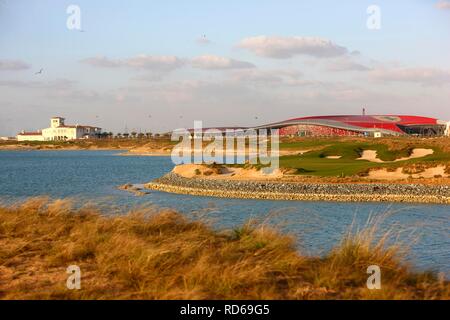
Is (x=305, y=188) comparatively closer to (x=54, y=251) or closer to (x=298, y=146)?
(x=54, y=251)

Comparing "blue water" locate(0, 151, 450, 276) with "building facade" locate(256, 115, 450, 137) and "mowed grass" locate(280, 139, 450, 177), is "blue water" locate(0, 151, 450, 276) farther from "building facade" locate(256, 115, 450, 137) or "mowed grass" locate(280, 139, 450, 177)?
"building facade" locate(256, 115, 450, 137)

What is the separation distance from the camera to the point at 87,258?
30.0ft

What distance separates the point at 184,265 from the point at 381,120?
167m

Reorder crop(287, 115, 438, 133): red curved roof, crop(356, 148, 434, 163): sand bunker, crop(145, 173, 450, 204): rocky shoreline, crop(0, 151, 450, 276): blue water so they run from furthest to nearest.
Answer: crop(287, 115, 438, 133): red curved roof < crop(356, 148, 434, 163): sand bunker < crop(145, 173, 450, 204): rocky shoreline < crop(0, 151, 450, 276): blue water

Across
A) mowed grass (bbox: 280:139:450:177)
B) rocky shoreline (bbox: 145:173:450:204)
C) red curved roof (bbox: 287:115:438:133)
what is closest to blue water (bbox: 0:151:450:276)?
rocky shoreline (bbox: 145:173:450:204)

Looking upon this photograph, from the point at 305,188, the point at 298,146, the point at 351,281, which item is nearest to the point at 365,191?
the point at 305,188

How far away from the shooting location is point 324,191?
134 feet

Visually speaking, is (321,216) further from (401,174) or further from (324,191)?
(401,174)

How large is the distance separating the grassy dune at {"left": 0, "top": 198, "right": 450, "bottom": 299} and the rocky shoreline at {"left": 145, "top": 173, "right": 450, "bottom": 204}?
95.9 feet

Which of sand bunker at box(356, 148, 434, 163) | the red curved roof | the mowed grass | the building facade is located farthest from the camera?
the red curved roof

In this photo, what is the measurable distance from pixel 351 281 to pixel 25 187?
155ft

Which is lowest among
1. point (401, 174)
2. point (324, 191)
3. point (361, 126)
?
point (324, 191)

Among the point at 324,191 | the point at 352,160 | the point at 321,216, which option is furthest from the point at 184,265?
the point at 352,160

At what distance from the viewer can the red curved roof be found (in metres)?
162
